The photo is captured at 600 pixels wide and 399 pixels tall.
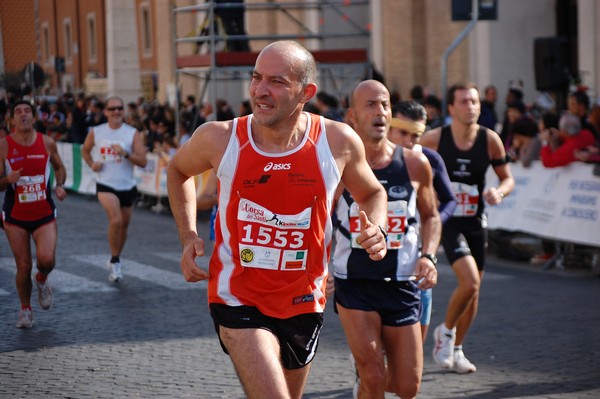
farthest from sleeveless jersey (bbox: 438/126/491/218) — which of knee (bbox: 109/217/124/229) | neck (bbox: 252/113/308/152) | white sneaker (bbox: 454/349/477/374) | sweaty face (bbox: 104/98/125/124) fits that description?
sweaty face (bbox: 104/98/125/124)

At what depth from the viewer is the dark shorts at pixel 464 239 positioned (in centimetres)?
824

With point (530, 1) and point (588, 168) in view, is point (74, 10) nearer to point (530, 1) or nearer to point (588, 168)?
point (530, 1)

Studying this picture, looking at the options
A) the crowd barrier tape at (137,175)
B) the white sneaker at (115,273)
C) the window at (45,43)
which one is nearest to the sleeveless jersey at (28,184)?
the white sneaker at (115,273)

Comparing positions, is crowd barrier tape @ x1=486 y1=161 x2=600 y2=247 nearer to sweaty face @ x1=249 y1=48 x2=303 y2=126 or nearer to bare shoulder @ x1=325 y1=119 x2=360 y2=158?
bare shoulder @ x1=325 y1=119 x2=360 y2=158

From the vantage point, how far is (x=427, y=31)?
3191cm

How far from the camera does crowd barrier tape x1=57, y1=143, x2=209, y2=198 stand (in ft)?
68.5

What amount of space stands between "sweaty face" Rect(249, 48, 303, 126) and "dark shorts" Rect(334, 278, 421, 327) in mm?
1678

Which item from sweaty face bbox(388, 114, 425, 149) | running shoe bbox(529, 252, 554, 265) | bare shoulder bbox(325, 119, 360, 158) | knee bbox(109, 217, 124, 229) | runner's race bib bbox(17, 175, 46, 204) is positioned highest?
bare shoulder bbox(325, 119, 360, 158)

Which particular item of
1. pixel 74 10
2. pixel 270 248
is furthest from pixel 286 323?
pixel 74 10

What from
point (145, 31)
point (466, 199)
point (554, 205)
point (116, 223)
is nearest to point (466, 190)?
point (466, 199)

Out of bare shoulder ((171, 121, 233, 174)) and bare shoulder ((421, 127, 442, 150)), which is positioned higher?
bare shoulder ((171, 121, 233, 174))

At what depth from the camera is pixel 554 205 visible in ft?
44.5

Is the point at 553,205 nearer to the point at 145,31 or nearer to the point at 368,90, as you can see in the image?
the point at 368,90

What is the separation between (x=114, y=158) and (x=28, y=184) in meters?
3.09
